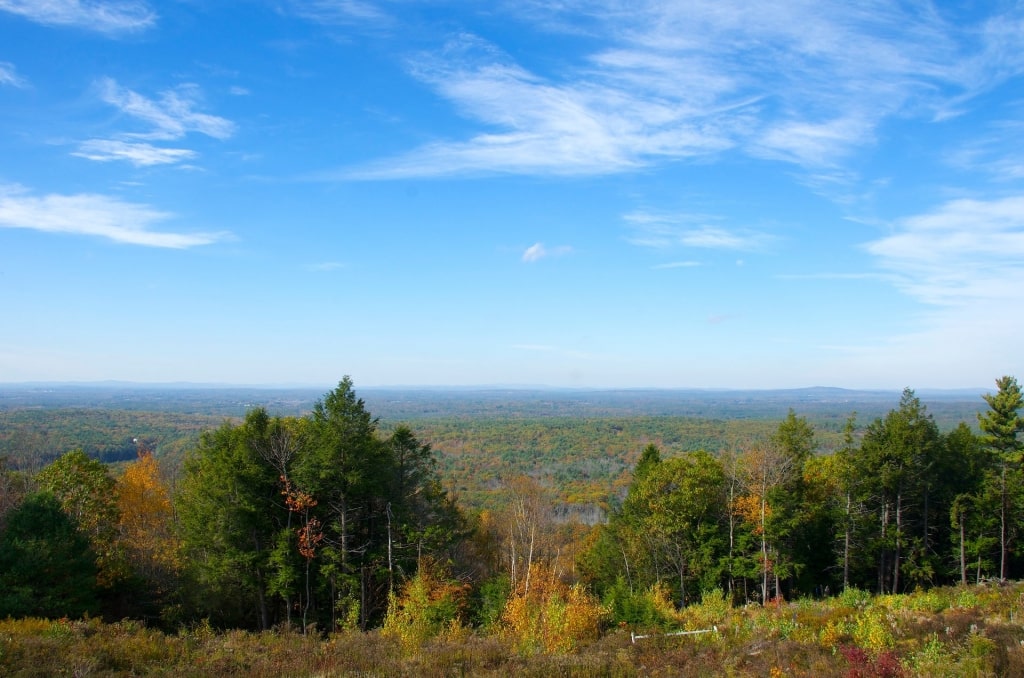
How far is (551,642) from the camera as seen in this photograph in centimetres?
1501

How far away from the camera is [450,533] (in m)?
25.3

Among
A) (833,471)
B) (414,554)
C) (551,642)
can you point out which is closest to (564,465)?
(833,471)

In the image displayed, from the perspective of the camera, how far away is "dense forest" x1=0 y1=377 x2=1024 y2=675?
2089 centimetres

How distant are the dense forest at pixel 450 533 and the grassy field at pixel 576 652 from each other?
1994mm

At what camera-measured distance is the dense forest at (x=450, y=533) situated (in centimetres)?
2089

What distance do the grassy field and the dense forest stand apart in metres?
1.99

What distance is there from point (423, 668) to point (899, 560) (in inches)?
1223

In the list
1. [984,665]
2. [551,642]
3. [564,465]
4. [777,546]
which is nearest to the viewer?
[984,665]

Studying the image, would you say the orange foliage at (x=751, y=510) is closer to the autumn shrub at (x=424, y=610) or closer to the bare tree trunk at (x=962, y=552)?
the bare tree trunk at (x=962, y=552)

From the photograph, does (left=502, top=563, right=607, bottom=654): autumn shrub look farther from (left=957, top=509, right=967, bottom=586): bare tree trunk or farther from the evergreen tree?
the evergreen tree

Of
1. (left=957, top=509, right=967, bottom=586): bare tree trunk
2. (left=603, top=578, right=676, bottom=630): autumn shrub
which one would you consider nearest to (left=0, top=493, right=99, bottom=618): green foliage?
(left=603, top=578, right=676, bottom=630): autumn shrub

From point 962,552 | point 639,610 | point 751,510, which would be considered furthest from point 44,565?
point 962,552

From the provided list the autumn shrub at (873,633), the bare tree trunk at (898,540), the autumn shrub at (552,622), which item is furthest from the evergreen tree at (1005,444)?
the autumn shrub at (552,622)

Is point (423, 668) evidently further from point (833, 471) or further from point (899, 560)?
point (899, 560)
